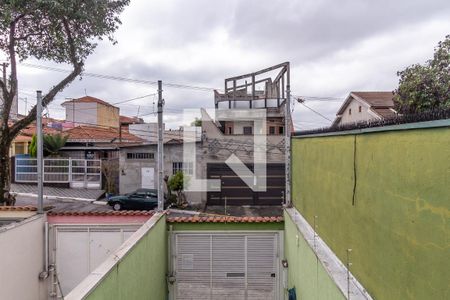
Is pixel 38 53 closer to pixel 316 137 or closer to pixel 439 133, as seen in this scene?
pixel 316 137

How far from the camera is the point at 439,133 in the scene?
1.90 meters

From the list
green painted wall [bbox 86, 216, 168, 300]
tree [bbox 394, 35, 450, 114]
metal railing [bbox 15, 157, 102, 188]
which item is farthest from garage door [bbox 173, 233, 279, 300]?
metal railing [bbox 15, 157, 102, 188]

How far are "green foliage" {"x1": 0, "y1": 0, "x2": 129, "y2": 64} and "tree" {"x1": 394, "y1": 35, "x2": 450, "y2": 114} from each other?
11.1 metres

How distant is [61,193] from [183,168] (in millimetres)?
7011

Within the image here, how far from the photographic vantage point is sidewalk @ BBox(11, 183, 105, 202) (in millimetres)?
17859

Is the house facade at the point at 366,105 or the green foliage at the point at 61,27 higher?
the green foliage at the point at 61,27

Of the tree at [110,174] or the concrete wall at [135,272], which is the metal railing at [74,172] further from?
the concrete wall at [135,272]

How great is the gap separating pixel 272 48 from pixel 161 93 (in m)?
7.57

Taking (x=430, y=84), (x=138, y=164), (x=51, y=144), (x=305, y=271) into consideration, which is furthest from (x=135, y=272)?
(x=51, y=144)

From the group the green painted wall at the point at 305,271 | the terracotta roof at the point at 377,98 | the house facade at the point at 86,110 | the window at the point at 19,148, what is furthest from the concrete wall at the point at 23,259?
the house facade at the point at 86,110

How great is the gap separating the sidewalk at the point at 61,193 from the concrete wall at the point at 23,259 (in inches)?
406

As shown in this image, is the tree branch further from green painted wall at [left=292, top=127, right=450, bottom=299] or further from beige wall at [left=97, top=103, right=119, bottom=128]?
beige wall at [left=97, top=103, right=119, bottom=128]

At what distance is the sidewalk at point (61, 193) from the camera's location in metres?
17.9

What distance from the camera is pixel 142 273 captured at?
5.40 metres
